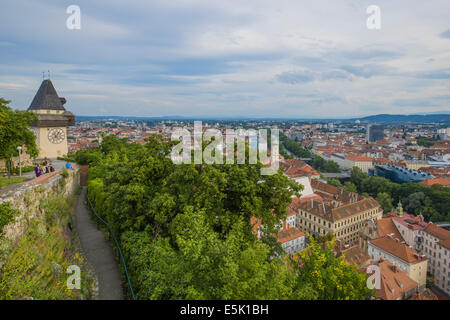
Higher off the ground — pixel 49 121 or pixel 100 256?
pixel 49 121

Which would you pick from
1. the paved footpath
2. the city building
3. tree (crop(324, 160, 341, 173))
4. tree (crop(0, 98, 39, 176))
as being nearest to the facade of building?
the city building

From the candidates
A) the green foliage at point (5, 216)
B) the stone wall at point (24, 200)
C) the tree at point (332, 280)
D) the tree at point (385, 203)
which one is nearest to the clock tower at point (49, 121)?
the stone wall at point (24, 200)

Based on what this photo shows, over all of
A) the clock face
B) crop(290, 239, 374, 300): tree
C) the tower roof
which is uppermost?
the tower roof

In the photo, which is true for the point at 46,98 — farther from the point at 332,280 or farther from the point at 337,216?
the point at 337,216

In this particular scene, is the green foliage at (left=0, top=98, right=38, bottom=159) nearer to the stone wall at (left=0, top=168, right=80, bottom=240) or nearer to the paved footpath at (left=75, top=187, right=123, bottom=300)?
the stone wall at (left=0, top=168, right=80, bottom=240)

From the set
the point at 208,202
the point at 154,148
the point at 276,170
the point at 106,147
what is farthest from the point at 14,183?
the point at 106,147

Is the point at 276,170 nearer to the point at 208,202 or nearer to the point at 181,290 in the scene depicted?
the point at 208,202

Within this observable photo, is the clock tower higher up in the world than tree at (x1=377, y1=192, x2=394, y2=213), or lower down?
higher up

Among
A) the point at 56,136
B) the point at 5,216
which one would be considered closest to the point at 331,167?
the point at 56,136

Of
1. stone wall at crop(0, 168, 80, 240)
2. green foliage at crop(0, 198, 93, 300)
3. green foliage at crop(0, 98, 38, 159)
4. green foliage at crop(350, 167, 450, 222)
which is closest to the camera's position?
green foliage at crop(0, 198, 93, 300)
